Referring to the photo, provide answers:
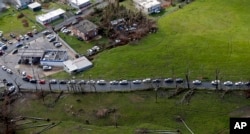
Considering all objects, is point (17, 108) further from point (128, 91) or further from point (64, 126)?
point (128, 91)

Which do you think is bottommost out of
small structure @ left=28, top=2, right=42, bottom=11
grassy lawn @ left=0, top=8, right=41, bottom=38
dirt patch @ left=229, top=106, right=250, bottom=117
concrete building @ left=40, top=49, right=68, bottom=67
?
dirt patch @ left=229, top=106, right=250, bottom=117

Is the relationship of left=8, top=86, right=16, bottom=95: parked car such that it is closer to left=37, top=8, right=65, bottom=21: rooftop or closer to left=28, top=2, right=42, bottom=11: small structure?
left=37, top=8, right=65, bottom=21: rooftop

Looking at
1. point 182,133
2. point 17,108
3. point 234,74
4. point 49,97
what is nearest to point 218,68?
point 234,74

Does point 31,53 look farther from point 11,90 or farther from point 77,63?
point 11,90

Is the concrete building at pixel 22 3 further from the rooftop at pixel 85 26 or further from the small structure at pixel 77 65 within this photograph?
the small structure at pixel 77 65

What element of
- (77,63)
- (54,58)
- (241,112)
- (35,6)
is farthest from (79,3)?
(241,112)

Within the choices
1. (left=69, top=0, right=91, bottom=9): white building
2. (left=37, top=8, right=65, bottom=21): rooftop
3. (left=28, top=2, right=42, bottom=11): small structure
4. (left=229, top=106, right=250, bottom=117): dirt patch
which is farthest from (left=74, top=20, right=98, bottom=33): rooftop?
(left=229, top=106, right=250, bottom=117): dirt patch
